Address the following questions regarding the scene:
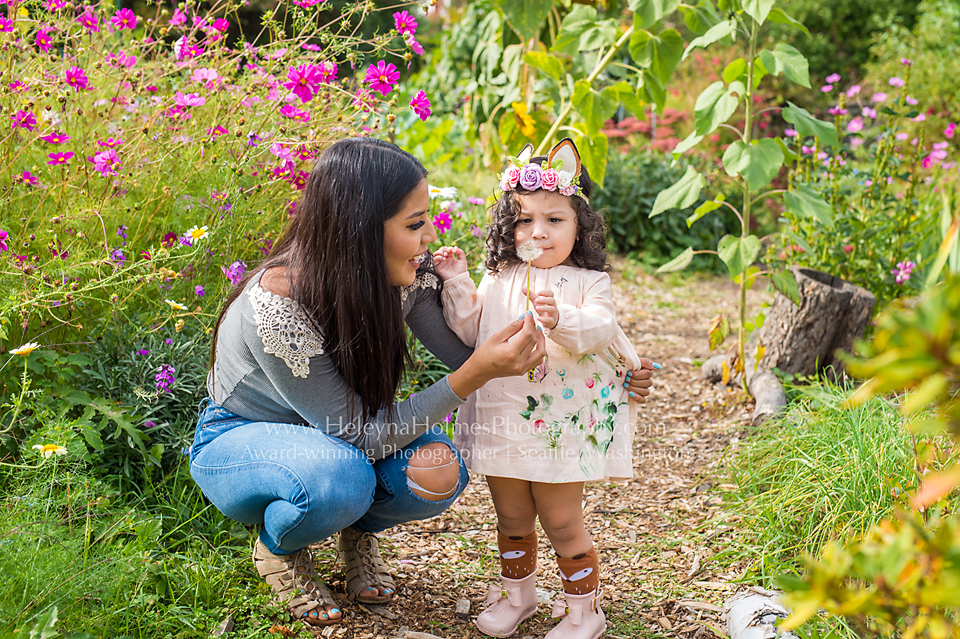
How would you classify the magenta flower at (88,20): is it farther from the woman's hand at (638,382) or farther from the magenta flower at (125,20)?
the woman's hand at (638,382)

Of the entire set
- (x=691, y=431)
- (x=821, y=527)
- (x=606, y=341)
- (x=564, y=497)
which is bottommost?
(x=691, y=431)

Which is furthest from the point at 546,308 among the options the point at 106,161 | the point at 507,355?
the point at 106,161

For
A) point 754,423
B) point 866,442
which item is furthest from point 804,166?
point 866,442

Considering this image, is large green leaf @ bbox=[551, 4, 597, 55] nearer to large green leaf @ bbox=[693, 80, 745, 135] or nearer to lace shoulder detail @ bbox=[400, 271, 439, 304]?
large green leaf @ bbox=[693, 80, 745, 135]

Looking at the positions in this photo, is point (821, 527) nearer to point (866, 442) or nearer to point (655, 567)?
point (866, 442)

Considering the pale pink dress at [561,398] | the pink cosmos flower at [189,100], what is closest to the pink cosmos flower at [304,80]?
the pink cosmos flower at [189,100]

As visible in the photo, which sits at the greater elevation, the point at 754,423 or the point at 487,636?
the point at 487,636

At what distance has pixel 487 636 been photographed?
73.0 inches

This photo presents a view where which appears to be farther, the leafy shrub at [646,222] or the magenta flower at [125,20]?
the leafy shrub at [646,222]

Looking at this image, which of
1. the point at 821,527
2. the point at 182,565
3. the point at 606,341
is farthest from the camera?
the point at 821,527

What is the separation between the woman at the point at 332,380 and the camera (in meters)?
1.65

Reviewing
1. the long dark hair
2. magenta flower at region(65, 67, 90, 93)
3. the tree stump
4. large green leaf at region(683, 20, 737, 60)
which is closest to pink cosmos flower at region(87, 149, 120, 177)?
magenta flower at region(65, 67, 90, 93)

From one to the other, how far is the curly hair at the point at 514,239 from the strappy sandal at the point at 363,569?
790 millimetres

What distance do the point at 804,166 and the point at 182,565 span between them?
3.51 m
